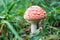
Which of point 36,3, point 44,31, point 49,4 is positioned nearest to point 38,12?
point 44,31

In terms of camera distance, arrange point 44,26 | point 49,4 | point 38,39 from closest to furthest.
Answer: point 38,39 → point 44,26 → point 49,4

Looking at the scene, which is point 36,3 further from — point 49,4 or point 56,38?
point 56,38

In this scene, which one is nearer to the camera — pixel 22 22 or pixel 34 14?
pixel 34 14

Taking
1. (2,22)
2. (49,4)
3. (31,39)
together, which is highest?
(49,4)

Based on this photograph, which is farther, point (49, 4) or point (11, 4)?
point (49, 4)

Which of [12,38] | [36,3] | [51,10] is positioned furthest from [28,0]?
[12,38]

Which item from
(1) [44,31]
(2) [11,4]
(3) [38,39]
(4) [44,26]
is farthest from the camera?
(2) [11,4]

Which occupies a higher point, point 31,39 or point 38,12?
point 38,12
